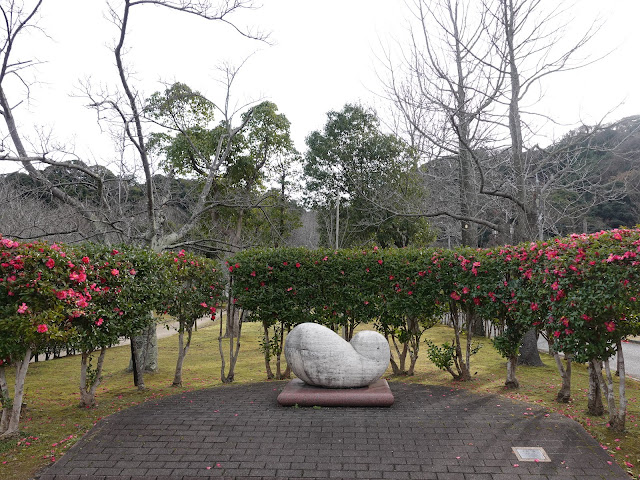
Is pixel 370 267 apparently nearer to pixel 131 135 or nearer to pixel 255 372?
pixel 255 372

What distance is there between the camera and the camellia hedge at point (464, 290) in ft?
18.7

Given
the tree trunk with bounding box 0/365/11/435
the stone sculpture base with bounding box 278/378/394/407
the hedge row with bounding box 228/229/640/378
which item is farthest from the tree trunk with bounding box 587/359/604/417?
the tree trunk with bounding box 0/365/11/435

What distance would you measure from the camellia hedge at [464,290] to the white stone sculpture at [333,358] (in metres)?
1.63

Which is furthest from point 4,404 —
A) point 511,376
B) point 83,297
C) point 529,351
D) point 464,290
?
point 529,351

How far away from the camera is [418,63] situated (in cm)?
1086

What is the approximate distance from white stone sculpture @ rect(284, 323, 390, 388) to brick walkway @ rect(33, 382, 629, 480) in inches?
24.6

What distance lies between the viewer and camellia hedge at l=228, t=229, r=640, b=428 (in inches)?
225

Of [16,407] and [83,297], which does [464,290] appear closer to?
[83,297]

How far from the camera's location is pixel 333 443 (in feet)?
18.1

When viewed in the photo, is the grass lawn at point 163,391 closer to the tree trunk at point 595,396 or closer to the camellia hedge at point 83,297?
the tree trunk at point 595,396

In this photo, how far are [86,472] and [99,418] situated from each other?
2.07m

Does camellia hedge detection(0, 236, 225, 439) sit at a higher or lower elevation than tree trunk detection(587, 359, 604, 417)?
higher

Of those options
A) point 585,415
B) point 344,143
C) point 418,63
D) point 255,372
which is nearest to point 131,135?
point 255,372

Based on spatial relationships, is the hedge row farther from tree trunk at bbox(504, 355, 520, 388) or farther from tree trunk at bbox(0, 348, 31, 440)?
tree trunk at bbox(0, 348, 31, 440)
